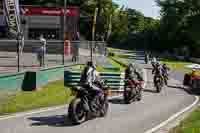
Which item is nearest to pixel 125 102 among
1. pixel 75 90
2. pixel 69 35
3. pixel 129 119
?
pixel 129 119

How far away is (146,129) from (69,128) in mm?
2112

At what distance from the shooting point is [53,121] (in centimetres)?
1416

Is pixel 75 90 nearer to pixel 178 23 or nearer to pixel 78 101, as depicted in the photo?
pixel 78 101

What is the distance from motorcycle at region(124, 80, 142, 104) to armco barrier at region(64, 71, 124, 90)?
152 inches

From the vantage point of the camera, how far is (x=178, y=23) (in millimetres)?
96375

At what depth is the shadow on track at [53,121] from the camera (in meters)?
13.6

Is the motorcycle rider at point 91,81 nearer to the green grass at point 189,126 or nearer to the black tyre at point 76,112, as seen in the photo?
the black tyre at point 76,112

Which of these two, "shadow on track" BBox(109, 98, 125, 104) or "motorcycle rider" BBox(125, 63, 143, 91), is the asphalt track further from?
"motorcycle rider" BBox(125, 63, 143, 91)

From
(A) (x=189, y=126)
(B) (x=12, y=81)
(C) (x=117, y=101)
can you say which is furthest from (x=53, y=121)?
(C) (x=117, y=101)

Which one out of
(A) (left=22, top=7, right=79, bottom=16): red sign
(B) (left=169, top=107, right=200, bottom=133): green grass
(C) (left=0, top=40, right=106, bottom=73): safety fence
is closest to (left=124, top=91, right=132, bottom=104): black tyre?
(B) (left=169, top=107, right=200, bottom=133): green grass

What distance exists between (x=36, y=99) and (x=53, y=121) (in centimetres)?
458

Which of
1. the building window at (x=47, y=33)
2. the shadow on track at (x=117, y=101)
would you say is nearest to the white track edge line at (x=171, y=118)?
the shadow on track at (x=117, y=101)

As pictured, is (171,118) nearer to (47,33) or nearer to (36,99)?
(36,99)

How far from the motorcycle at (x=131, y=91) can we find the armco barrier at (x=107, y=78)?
12.7 feet
